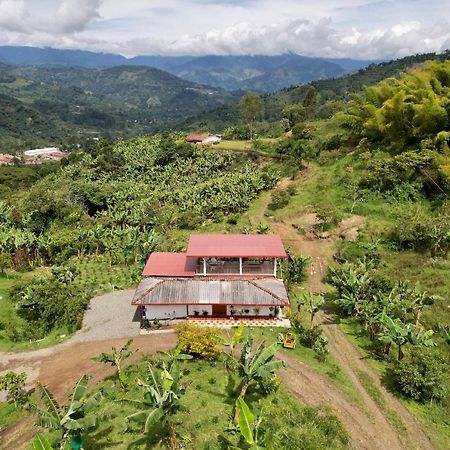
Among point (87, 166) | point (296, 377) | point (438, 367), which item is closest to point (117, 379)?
point (296, 377)

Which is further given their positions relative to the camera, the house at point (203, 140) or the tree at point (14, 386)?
the house at point (203, 140)

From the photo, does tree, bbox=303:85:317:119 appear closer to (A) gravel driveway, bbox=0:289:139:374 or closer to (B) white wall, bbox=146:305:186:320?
(A) gravel driveway, bbox=0:289:139:374

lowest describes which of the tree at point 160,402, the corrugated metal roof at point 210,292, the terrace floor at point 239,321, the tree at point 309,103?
the terrace floor at point 239,321

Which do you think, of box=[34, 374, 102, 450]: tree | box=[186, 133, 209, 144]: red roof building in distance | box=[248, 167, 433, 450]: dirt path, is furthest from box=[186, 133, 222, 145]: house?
box=[34, 374, 102, 450]: tree

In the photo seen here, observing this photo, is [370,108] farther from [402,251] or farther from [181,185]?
[181,185]

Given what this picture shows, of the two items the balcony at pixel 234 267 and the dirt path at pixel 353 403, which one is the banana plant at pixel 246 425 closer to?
the dirt path at pixel 353 403

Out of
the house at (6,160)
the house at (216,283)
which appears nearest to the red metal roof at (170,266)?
the house at (216,283)
